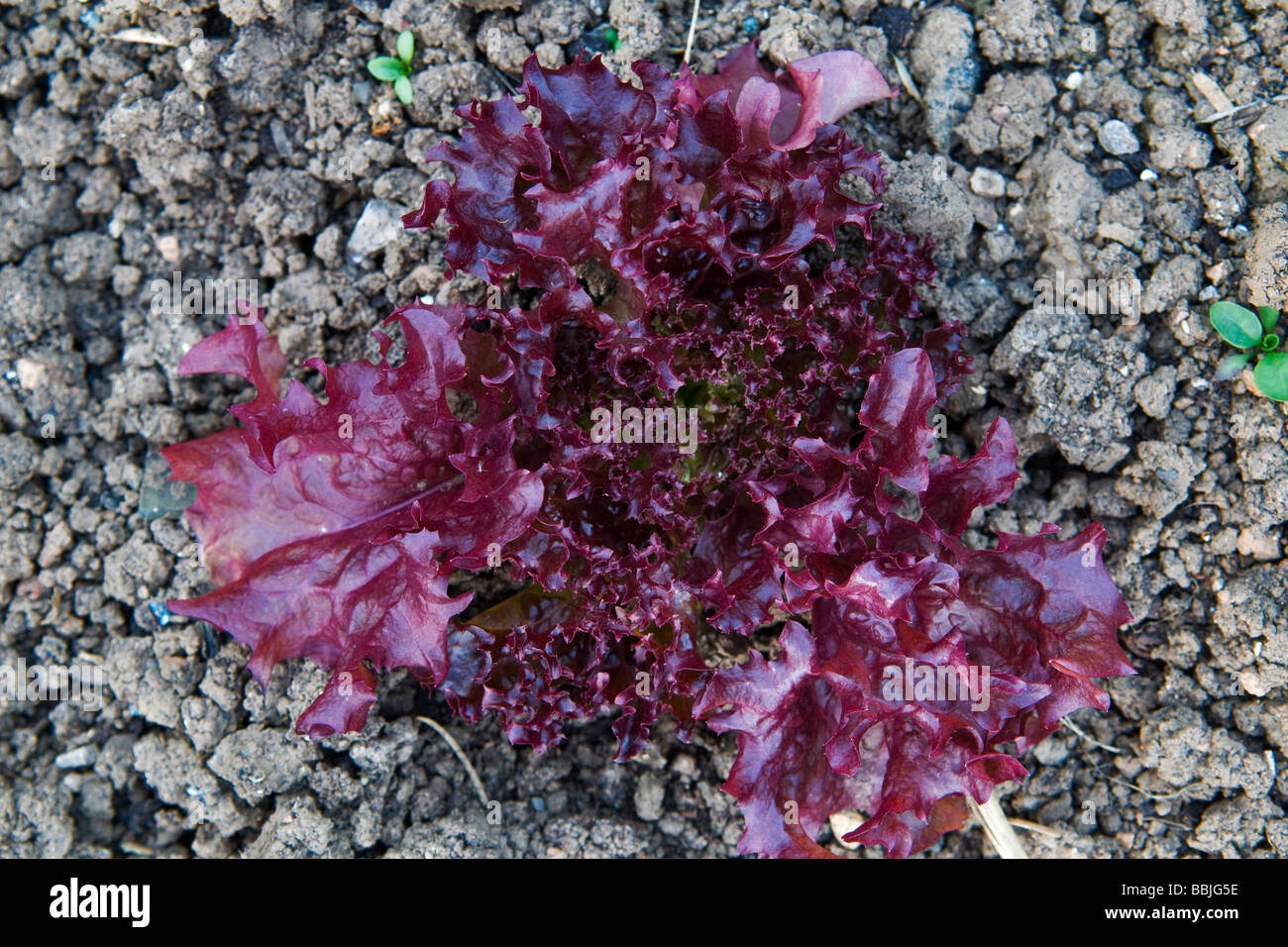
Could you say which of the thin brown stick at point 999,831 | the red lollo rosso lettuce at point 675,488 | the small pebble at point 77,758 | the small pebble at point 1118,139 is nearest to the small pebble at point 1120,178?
the small pebble at point 1118,139

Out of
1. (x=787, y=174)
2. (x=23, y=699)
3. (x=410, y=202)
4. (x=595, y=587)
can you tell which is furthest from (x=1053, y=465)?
(x=23, y=699)

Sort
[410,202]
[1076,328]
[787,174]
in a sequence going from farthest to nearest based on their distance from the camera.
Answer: [410,202] → [1076,328] → [787,174]

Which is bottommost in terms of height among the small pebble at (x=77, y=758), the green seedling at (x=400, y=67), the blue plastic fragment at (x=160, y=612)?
the small pebble at (x=77, y=758)

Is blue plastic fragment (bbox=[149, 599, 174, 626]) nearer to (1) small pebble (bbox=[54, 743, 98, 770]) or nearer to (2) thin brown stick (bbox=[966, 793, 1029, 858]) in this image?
(1) small pebble (bbox=[54, 743, 98, 770])

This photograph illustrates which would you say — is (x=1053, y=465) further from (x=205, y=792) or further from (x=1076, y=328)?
(x=205, y=792)

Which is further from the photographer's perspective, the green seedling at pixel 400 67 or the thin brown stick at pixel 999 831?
the green seedling at pixel 400 67

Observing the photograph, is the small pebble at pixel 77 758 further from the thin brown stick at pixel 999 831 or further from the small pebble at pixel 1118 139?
the small pebble at pixel 1118 139

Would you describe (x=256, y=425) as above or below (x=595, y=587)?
Result: above
